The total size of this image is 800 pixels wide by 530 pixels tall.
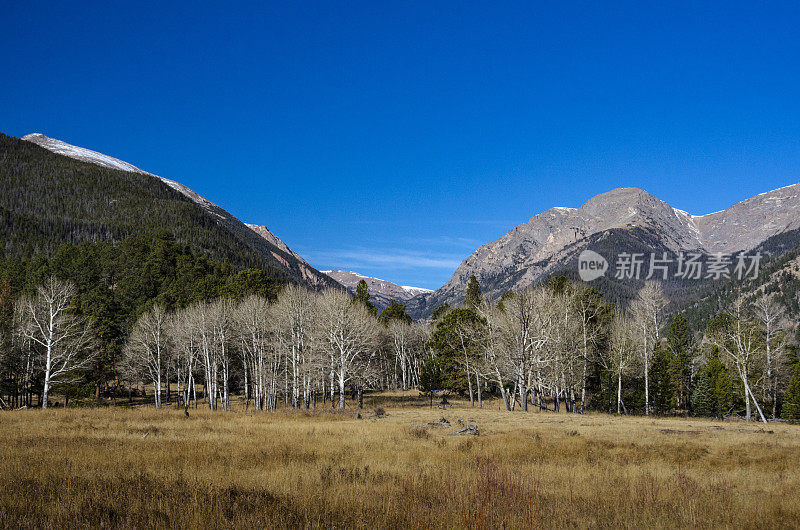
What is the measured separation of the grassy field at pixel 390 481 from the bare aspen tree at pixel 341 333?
78.4 feet

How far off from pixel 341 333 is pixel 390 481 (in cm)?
3357

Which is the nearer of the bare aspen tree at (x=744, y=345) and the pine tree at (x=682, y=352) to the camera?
the bare aspen tree at (x=744, y=345)

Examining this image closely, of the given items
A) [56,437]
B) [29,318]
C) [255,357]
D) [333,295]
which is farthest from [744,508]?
[29,318]

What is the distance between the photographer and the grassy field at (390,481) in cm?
775

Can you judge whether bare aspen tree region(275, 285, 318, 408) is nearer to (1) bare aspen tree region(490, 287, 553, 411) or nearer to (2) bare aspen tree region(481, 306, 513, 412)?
(2) bare aspen tree region(481, 306, 513, 412)

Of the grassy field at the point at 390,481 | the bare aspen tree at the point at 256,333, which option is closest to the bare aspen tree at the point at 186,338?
the bare aspen tree at the point at 256,333

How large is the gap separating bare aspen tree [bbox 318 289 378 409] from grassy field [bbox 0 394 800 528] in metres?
23.9

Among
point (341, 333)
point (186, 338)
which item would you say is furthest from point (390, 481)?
point (186, 338)

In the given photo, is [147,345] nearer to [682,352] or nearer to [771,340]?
[771,340]

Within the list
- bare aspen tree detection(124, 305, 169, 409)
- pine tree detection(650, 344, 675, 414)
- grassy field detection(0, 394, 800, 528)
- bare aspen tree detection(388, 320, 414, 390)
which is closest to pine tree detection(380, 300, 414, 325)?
bare aspen tree detection(388, 320, 414, 390)

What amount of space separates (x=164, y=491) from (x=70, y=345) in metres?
41.4

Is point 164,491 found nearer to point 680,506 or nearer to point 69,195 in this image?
point 680,506

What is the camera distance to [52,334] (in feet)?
127

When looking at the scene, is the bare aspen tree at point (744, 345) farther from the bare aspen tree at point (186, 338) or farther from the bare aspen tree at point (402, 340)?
the bare aspen tree at point (186, 338)
